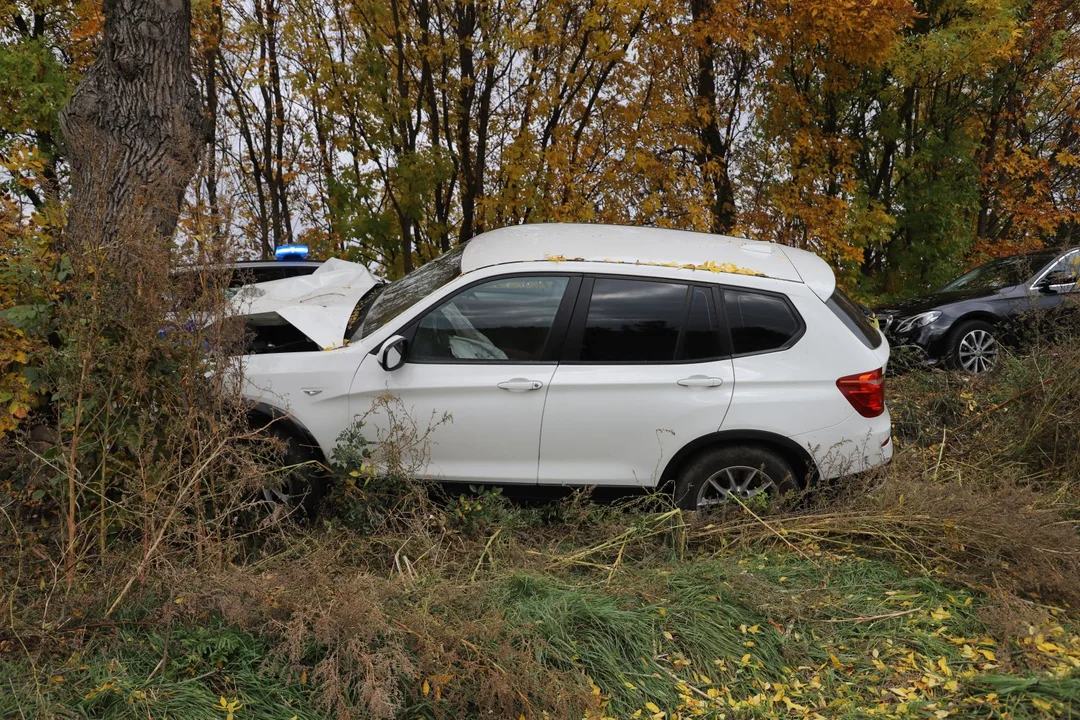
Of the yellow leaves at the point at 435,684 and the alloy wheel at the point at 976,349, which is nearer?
the yellow leaves at the point at 435,684

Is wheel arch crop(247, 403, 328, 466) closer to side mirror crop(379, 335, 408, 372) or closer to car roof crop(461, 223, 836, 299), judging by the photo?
side mirror crop(379, 335, 408, 372)

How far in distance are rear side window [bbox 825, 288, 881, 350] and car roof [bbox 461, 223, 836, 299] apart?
0.29 ft

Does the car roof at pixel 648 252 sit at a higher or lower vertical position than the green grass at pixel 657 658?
higher

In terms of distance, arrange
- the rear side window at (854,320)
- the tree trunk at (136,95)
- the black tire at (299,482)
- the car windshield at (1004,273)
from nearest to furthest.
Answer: the black tire at (299,482)
the rear side window at (854,320)
the tree trunk at (136,95)
the car windshield at (1004,273)

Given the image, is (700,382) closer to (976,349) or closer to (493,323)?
(493,323)

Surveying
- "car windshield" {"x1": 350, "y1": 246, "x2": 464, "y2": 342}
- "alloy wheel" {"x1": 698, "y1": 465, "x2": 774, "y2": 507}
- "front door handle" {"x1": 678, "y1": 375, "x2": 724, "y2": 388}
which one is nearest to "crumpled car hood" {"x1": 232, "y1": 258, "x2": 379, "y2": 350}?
"car windshield" {"x1": 350, "y1": 246, "x2": 464, "y2": 342}

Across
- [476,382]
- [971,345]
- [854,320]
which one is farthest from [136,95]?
[971,345]

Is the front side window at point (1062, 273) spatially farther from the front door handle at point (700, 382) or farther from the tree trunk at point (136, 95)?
the tree trunk at point (136, 95)

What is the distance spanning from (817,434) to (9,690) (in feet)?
12.8

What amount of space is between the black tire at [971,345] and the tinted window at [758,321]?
4622 millimetres

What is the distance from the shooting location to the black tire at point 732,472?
468 cm

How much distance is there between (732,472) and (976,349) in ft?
16.8

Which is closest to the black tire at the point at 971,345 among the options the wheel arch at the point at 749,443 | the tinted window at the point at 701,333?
the wheel arch at the point at 749,443

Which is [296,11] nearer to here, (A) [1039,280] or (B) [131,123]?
(B) [131,123]
